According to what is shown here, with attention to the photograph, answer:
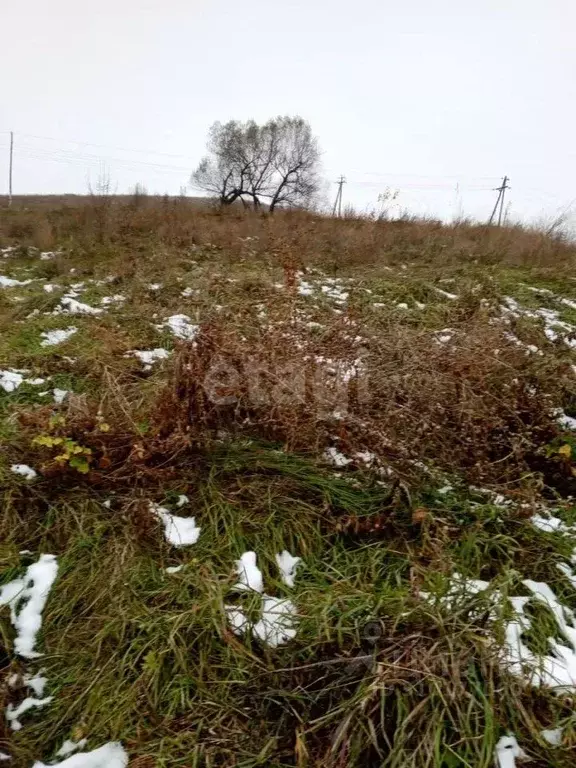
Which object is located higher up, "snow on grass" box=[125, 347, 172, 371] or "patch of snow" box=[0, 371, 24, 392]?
"snow on grass" box=[125, 347, 172, 371]

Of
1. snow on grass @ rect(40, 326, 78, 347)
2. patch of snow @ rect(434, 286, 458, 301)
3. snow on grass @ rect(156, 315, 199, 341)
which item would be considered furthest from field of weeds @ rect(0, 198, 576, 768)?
patch of snow @ rect(434, 286, 458, 301)

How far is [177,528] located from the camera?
1898 millimetres

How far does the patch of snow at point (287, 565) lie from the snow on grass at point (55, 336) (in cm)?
293

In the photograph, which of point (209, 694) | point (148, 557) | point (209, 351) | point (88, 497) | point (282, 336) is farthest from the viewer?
point (282, 336)

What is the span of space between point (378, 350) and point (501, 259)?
17.5 feet

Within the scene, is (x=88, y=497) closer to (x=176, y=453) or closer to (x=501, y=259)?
(x=176, y=453)

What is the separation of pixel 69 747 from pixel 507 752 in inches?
50.0

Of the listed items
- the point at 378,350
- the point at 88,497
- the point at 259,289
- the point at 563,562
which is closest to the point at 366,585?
the point at 563,562

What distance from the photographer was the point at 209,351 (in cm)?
230

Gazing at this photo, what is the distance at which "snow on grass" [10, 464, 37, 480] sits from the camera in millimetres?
2078

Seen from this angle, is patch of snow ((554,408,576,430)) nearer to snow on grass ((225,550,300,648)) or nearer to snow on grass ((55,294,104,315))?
snow on grass ((225,550,300,648))

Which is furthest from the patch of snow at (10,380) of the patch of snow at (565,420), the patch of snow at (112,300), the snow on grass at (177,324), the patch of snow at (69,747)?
the patch of snow at (565,420)

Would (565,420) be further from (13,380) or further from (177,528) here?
(13,380)

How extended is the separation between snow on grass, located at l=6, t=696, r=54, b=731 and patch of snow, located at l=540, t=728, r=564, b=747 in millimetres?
1514
